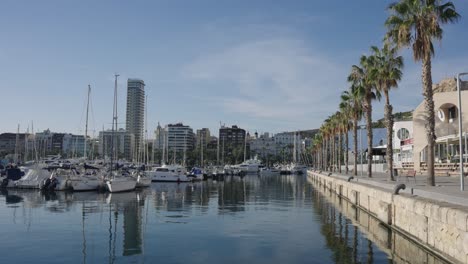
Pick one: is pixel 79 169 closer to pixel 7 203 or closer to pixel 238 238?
pixel 7 203

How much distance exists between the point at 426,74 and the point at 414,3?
A: 180 inches

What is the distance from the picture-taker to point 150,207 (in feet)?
123

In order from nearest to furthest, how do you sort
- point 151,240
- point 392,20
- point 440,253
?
point 440,253 → point 151,240 → point 392,20

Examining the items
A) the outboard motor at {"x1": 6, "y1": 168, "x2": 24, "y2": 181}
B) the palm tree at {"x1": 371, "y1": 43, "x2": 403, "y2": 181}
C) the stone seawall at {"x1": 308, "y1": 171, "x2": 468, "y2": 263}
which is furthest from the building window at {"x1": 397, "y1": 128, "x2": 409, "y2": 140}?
the outboard motor at {"x1": 6, "y1": 168, "x2": 24, "y2": 181}

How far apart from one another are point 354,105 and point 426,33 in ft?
90.9

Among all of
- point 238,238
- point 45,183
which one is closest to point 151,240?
point 238,238

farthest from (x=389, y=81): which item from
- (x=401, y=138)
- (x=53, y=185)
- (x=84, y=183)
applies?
(x=401, y=138)

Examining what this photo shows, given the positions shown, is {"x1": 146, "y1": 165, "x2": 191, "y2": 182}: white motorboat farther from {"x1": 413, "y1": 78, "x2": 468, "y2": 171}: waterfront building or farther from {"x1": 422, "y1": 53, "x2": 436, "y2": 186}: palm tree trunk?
{"x1": 422, "y1": 53, "x2": 436, "y2": 186}: palm tree trunk

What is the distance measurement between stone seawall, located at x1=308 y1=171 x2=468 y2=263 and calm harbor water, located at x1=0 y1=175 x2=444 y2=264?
1.97 ft

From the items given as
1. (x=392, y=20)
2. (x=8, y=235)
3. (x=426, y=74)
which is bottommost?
(x=8, y=235)

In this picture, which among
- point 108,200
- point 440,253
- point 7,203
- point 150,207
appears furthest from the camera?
point 108,200

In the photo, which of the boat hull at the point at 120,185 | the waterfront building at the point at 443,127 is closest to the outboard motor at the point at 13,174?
the boat hull at the point at 120,185

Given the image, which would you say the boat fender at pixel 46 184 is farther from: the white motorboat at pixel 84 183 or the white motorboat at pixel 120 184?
the white motorboat at pixel 120 184

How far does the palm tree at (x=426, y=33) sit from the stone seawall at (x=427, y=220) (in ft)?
13.7
